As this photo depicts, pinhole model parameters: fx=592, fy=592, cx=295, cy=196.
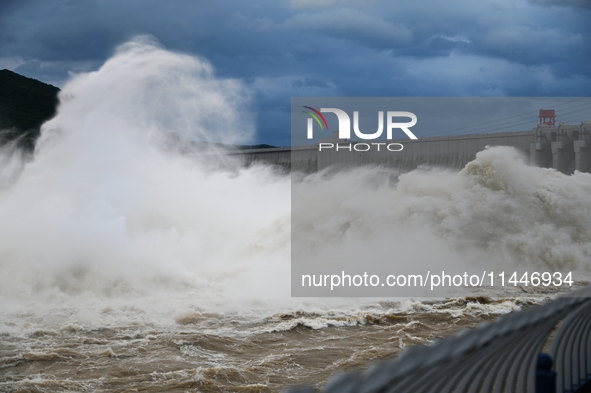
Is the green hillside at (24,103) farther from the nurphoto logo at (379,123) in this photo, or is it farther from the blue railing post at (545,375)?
the blue railing post at (545,375)

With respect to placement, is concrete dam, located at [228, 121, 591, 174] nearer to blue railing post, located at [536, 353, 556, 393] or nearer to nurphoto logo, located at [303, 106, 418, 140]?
nurphoto logo, located at [303, 106, 418, 140]

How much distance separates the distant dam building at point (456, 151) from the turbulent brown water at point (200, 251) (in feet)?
33.2

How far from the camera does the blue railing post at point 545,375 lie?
402 cm

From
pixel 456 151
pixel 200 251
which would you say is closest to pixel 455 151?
pixel 456 151

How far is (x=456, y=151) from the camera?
35.3 meters

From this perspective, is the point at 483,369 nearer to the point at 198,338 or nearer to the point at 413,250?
the point at 198,338

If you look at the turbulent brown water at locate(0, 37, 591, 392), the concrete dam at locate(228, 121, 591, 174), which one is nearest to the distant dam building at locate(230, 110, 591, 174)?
the concrete dam at locate(228, 121, 591, 174)

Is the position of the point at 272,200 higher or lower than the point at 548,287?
higher

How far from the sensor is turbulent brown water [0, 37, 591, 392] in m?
10.1

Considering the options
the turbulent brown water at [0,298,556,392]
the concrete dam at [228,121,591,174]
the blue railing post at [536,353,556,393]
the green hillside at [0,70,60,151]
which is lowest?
the turbulent brown water at [0,298,556,392]

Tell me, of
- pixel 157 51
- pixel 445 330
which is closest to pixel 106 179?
pixel 157 51

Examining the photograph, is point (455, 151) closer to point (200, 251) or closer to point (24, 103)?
point (200, 251)

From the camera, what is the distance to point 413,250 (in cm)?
1884

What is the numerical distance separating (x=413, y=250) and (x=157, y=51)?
13.7 meters
